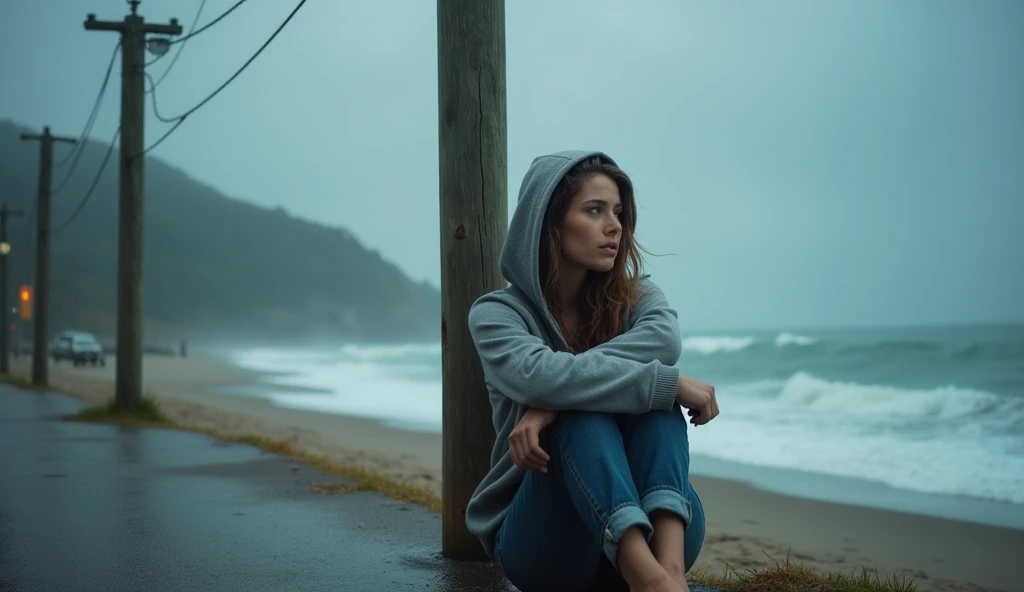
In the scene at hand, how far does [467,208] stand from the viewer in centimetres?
334

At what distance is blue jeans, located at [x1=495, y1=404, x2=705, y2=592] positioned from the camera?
217 centimetres

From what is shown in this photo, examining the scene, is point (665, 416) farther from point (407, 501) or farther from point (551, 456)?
point (407, 501)

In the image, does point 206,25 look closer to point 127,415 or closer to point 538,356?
point 127,415

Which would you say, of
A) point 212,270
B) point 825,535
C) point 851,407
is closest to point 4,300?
point 851,407

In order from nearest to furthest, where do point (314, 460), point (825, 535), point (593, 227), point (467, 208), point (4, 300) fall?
point (593, 227) → point (467, 208) → point (825, 535) → point (314, 460) → point (4, 300)

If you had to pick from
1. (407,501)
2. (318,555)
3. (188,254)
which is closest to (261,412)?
(407,501)

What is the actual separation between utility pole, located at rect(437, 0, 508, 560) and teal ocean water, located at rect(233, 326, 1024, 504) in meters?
6.10

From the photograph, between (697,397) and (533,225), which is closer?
(697,397)

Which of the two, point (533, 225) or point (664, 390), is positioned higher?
point (533, 225)

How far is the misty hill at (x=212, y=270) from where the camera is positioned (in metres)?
113

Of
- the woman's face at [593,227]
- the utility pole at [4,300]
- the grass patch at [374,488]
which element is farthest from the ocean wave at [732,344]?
the woman's face at [593,227]

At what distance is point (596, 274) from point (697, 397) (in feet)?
1.75

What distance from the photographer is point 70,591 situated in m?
3.09

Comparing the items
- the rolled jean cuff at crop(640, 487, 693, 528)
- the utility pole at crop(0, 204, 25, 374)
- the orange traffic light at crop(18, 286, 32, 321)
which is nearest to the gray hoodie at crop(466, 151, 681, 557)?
the rolled jean cuff at crop(640, 487, 693, 528)
